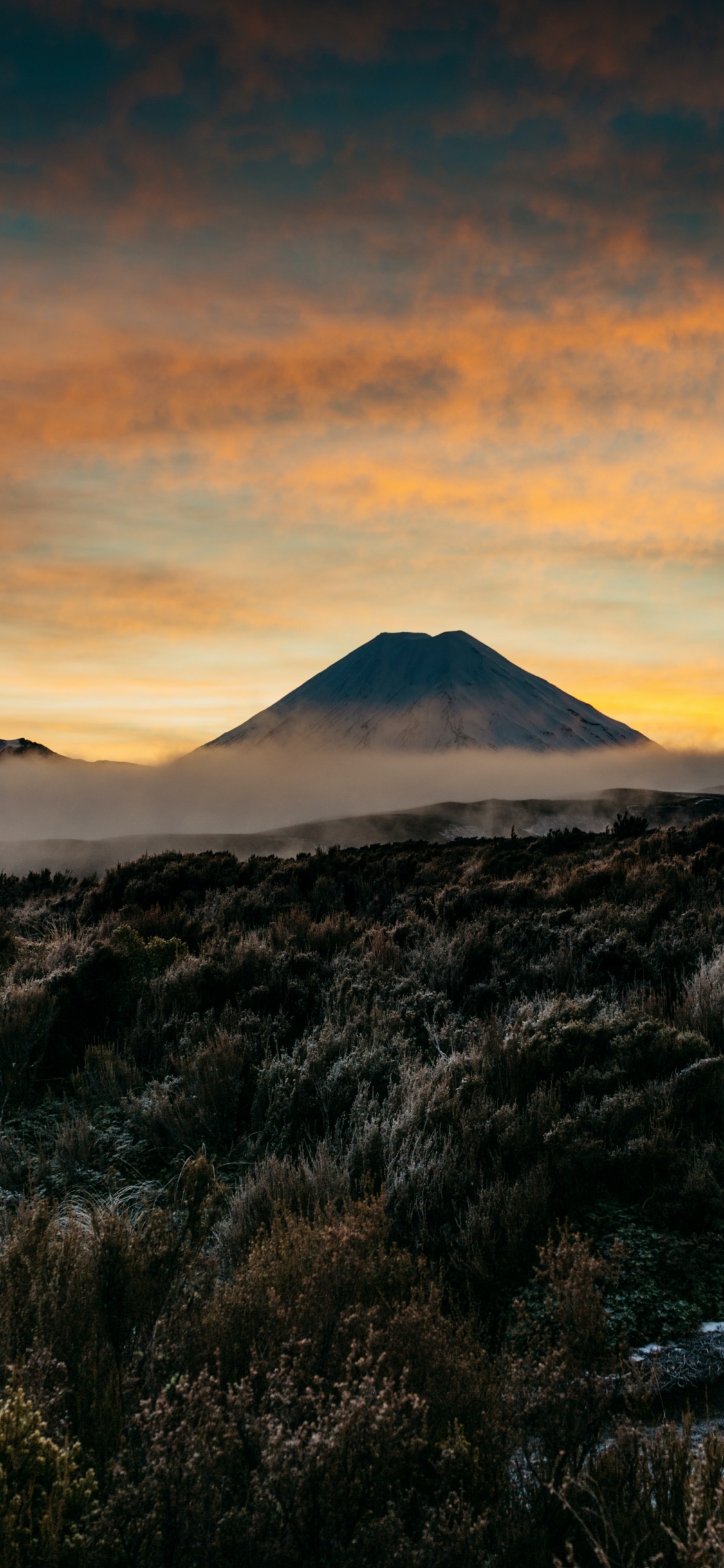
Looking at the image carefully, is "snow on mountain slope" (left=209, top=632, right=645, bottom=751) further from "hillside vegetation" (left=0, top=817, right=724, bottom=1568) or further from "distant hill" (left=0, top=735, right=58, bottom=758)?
"hillside vegetation" (left=0, top=817, right=724, bottom=1568)

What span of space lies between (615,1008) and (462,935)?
109 inches

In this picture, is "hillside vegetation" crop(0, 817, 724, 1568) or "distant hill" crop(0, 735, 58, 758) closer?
"hillside vegetation" crop(0, 817, 724, 1568)

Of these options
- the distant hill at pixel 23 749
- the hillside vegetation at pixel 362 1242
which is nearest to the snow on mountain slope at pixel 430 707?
the distant hill at pixel 23 749

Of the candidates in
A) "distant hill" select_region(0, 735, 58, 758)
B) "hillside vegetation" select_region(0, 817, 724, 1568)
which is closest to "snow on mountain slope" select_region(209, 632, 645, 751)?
"distant hill" select_region(0, 735, 58, 758)

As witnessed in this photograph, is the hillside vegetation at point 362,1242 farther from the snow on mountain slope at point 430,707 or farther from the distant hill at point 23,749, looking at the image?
the distant hill at point 23,749

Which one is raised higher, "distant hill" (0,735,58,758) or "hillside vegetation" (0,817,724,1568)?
"distant hill" (0,735,58,758)

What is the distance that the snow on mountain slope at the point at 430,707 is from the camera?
139625 millimetres

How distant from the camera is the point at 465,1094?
16.6 feet

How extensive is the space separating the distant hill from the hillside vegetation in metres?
172

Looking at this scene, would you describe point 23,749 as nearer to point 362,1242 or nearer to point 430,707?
point 430,707

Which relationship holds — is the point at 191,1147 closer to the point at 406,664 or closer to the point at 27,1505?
the point at 27,1505

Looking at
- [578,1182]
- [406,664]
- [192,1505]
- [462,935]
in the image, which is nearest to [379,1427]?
[192,1505]

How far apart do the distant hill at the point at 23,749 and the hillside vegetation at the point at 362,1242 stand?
172 meters

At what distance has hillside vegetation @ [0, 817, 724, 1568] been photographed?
2096 millimetres
